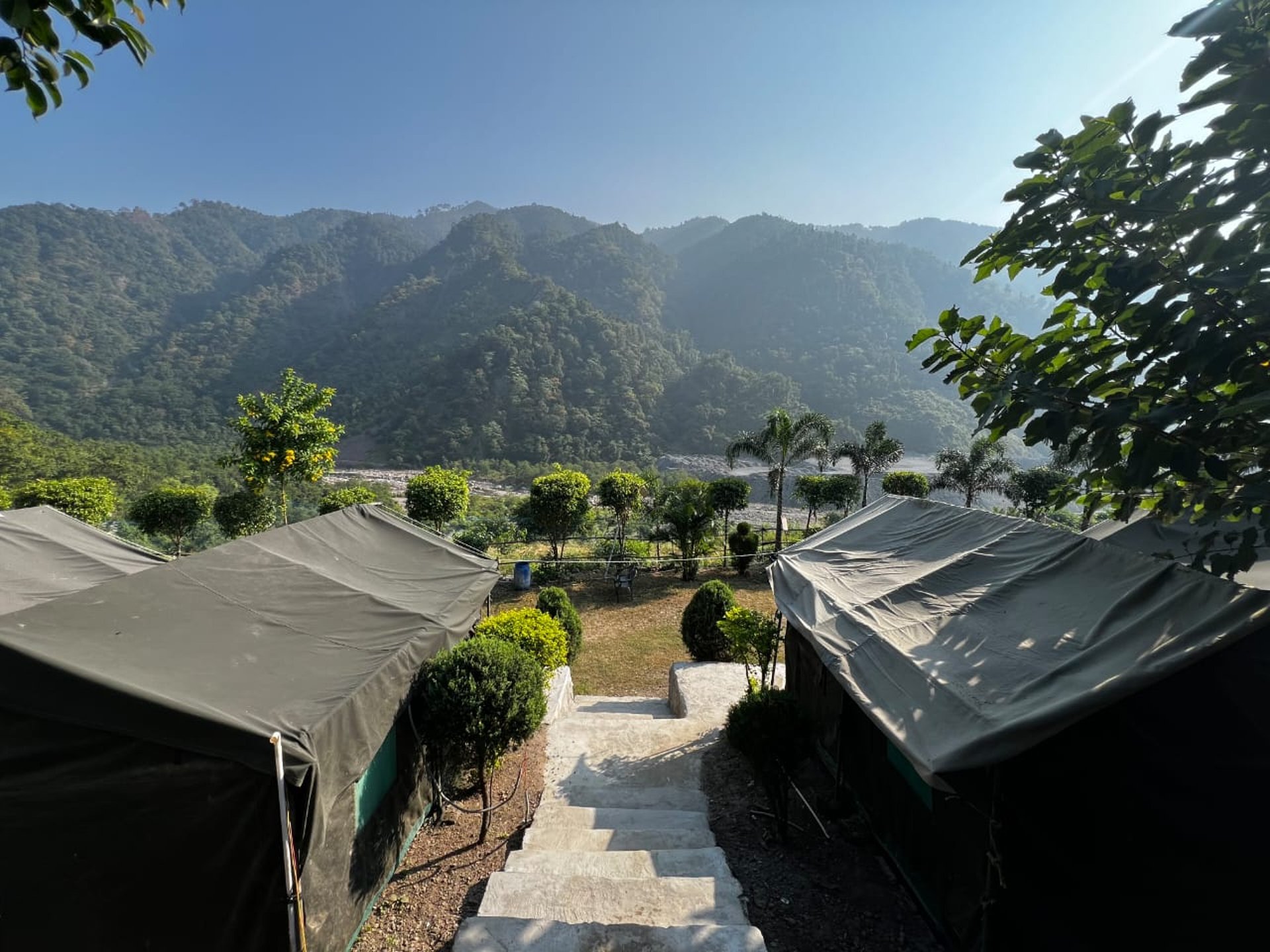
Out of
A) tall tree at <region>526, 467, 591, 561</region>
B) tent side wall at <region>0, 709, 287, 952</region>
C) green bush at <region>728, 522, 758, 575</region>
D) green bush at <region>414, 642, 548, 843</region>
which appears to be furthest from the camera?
green bush at <region>728, 522, 758, 575</region>

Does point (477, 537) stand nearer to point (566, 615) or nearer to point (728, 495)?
point (728, 495)

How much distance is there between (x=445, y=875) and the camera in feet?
13.0

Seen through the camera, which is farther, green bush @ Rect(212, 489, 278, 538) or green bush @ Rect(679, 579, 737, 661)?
green bush @ Rect(212, 489, 278, 538)

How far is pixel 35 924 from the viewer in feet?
8.26

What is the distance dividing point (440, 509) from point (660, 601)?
19.8ft

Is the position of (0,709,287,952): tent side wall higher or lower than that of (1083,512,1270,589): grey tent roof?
lower

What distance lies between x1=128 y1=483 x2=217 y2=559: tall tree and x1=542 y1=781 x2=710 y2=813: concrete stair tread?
44.5 feet

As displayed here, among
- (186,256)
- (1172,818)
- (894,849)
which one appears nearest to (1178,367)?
(1172,818)

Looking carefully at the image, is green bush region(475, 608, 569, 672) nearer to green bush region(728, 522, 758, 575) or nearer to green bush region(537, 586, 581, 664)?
green bush region(537, 586, 581, 664)

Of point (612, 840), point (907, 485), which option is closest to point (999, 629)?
point (612, 840)

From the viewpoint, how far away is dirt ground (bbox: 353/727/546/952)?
11.2 feet

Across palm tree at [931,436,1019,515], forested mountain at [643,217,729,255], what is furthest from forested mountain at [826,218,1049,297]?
palm tree at [931,436,1019,515]

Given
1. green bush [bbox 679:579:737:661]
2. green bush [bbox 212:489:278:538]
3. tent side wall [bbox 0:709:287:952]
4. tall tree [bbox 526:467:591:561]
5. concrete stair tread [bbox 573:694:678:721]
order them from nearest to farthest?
1. tent side wall [bbox 0:709:287:952]
2. concrete stair tread [bbox 573:694:678:721]
3. green bush [bbox 679:579:737:661]
4. green bush [bbox 212:489:278:538]
5. tall tree [bbox 526:467:591:561]

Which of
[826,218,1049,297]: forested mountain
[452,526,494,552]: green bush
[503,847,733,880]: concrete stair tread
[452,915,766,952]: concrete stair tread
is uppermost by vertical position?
[826,218,1049,297]: forested mountain
